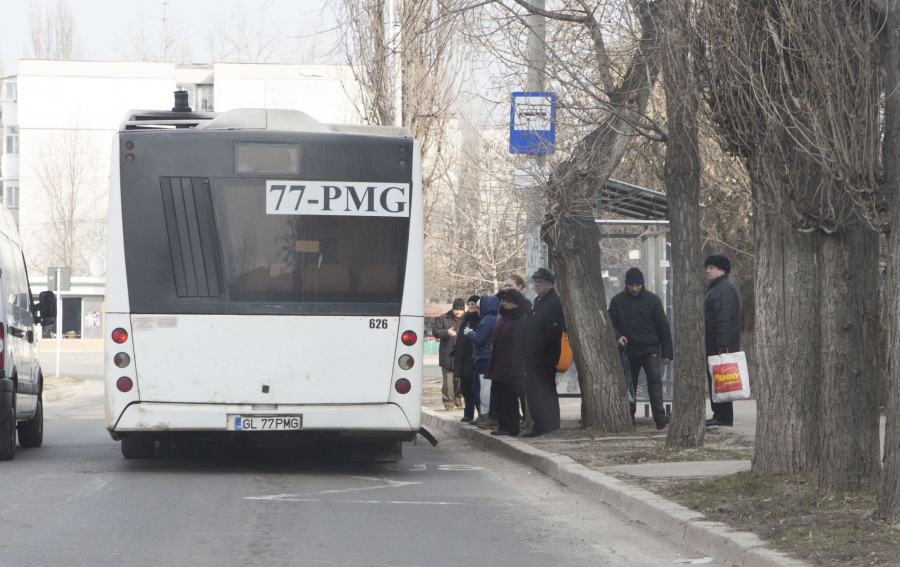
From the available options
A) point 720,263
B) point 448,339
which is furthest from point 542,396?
point 448,339

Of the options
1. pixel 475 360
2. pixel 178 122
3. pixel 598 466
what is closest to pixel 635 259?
pixel 475 360

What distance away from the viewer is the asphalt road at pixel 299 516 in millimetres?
6398

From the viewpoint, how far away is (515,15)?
1145 centimetres

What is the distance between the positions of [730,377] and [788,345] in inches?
137

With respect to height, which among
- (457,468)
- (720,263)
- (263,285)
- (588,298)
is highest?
(720,263)

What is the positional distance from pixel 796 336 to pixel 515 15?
5.07m

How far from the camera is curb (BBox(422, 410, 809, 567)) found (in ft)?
19.9

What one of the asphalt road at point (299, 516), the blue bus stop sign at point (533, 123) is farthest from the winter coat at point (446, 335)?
the asphalt road at point (299, 516)

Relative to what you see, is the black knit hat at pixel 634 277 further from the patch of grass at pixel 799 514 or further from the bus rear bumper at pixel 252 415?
the patch of grass at pixel 799 514

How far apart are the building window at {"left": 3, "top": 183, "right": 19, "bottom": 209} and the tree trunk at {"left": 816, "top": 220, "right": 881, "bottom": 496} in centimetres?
7398

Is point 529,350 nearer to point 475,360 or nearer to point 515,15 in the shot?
point 475,360

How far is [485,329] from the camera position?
1396 centimetres

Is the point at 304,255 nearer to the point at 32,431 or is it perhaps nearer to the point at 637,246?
the point at 32,431

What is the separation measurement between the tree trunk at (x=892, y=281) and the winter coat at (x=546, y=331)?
618 cm
